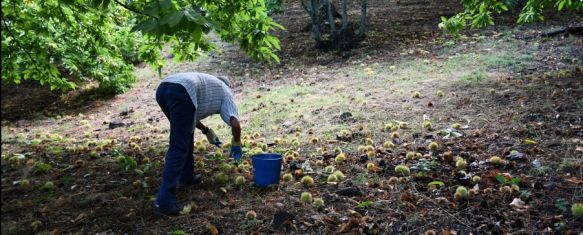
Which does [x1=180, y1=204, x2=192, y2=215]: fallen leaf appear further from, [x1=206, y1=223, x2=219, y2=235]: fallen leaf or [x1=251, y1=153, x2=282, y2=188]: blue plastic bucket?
[x1=251, y1=153, x2=282, y2=188]: blue plastic bucket

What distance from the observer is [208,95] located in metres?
4.29

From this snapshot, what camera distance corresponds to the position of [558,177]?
4.21 meters

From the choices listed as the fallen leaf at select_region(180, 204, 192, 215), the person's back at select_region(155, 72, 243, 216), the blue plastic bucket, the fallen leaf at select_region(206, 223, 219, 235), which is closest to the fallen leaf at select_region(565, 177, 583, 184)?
the blue plastic bucket

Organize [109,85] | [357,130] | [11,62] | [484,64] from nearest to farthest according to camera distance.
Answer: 1. [11,62]
2. [357,130]
3. [484,64]
4. [109,85]

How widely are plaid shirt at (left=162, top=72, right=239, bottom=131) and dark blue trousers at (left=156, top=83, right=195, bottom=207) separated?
91 mm

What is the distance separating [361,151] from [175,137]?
2.45 m

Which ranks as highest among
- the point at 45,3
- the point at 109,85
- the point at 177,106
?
the point at 45,3

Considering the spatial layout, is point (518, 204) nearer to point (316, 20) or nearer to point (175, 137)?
point (175, 137)

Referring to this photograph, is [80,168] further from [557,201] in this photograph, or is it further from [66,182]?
[557,201]

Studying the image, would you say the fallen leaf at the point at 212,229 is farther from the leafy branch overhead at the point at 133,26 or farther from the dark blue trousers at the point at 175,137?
the leafy branch overhead at the point at 133,26

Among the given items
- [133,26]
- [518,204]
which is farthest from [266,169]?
[133,26]

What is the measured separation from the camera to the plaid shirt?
4145 millimetres

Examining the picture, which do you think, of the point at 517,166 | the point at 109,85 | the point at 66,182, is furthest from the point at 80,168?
the point at 109,85

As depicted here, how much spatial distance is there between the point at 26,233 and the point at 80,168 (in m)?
1.96
